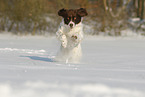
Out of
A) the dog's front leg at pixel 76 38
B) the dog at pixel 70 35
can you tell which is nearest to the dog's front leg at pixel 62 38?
the dog at pixel 70 35

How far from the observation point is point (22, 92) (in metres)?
2.85

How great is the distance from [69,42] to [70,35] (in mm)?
146

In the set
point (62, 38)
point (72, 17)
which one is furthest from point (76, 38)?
point (72, 17)

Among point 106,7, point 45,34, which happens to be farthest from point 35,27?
point 106,7

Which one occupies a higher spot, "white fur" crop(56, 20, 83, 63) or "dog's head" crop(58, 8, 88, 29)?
"dog's head" crop(58, 8, 88, 29)

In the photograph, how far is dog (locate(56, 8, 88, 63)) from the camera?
5629 millimetres

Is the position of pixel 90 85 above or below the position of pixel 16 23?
below

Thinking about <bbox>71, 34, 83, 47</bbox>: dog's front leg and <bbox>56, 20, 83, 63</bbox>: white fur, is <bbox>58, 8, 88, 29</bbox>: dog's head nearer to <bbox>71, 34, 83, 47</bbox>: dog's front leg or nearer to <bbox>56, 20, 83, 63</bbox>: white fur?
<bbox>56, 20, 83, 63</bbox>: white fur

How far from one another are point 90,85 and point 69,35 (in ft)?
8.69

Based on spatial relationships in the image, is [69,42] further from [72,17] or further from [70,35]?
[72,17]

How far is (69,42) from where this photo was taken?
19.0ft

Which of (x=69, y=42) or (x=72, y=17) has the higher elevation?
(x=72, y=17)

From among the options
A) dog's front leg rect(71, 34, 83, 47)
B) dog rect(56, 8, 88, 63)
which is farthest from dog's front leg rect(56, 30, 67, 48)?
dog's front leg rect(71, 34, 83, 47)

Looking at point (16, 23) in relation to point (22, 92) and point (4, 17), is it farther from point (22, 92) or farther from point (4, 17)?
point (22, 92)
